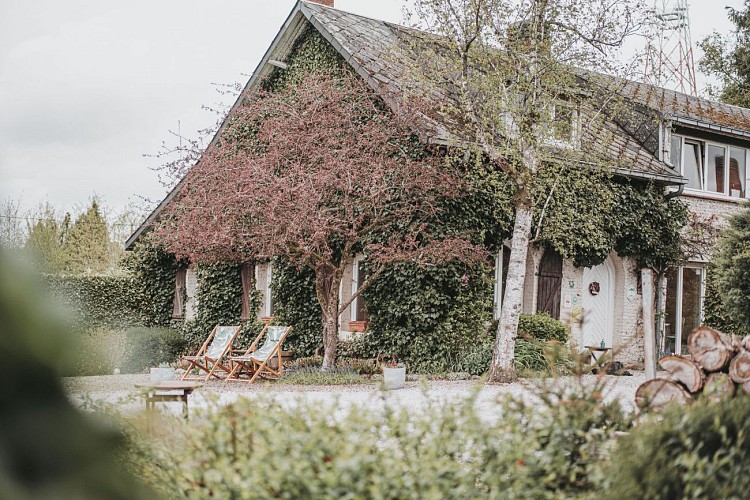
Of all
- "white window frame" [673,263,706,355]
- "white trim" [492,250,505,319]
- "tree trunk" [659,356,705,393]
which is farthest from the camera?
"white window frame" [673,263,706,355]

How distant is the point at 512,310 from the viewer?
41.5ft

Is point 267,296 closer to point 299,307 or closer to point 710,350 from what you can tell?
point 299,307

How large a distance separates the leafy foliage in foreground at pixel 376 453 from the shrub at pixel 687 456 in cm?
28

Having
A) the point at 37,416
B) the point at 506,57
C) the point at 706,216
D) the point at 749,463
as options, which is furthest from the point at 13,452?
the point at 706,216

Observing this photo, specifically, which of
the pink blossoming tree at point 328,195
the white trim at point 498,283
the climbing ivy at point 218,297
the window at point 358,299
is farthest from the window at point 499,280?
the climbing ivy at point 218,297

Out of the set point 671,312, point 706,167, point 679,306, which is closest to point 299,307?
point 671,312

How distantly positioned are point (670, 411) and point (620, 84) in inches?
403

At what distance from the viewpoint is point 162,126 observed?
1627cm

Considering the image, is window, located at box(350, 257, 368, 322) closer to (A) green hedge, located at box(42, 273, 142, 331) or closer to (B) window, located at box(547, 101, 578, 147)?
(B) window, located at box(547, 101, 578, 147)

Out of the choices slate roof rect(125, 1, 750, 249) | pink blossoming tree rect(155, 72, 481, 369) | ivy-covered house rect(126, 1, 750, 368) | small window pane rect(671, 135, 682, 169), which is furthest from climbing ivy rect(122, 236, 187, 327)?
small window pane rect(671, 135, 682, 169)

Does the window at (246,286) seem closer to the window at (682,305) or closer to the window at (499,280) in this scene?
the window at (499,280)

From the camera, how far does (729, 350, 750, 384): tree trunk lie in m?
6.45

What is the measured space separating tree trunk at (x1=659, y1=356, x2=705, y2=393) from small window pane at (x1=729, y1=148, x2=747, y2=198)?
14275 millimetres

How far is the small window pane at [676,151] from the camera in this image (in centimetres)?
1847
